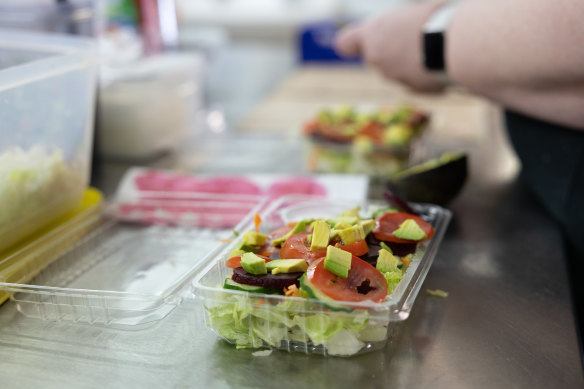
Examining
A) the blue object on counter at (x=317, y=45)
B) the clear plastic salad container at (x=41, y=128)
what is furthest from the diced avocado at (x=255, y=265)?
the blue object on counter at (x=317, y=45)

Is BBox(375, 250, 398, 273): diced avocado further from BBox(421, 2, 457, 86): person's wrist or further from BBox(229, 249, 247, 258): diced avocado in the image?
BBox(421, 2, 457, 86): person's wrist

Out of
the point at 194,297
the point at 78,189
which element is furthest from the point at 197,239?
the point at 194,297

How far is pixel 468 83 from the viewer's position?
1.03 m

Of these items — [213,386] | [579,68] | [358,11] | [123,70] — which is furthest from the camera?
[358,11]

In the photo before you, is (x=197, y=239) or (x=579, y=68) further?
(x=197, y=239)

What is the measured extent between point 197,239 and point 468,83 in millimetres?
519

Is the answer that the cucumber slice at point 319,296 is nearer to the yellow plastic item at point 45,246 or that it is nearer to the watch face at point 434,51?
the yellow plastic item at point 45,246

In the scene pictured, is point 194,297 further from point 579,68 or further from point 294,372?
point 579,68

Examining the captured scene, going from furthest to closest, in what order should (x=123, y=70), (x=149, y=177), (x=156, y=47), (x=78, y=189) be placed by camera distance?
(x=156, y=47)
(x=123, y=70)
(x=149, y=177)
(x=78, y=189)

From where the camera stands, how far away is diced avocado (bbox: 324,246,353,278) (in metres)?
0.61

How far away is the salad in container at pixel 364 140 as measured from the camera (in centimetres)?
123

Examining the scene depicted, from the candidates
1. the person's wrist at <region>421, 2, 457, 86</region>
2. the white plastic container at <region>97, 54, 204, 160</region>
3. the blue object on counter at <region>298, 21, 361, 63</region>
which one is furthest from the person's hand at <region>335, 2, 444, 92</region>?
the blue object on counter at <region>298, 21, 361, 63</region>

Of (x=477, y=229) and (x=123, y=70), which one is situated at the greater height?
(x=123, y=70)

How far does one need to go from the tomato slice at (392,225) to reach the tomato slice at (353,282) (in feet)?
0.34
